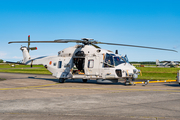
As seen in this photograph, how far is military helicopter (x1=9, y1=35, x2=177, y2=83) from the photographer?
18.2 metres

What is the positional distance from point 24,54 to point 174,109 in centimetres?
2134

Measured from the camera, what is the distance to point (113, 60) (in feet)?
61.2

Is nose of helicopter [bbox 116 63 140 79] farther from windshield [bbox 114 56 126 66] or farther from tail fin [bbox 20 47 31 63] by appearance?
tail fin [bbox 20 47 31 63]

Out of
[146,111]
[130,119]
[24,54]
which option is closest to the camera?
[130,119]

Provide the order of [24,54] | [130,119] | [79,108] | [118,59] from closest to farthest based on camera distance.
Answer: [130,119] → [79,108] → [118,59] → [24,54]

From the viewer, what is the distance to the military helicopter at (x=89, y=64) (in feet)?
59.7

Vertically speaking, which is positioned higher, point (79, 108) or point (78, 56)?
point (78, 56)

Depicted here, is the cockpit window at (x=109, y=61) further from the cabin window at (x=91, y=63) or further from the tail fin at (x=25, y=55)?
the tail fin at (x=25, y=55)

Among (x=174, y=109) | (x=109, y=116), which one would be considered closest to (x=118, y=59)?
(x=174, y=109)

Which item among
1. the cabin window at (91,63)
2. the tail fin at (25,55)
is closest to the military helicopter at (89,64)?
the cabin window at (91,63)

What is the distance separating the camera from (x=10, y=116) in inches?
270

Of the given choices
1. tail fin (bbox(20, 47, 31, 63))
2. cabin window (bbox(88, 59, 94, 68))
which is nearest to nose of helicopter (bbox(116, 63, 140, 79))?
cabin window (bbox(88, 59, 94, 68))

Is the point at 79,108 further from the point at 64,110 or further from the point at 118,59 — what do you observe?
the point at 118,59

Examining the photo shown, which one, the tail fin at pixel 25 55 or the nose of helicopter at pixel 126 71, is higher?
the tail fin at pixel 25 55
